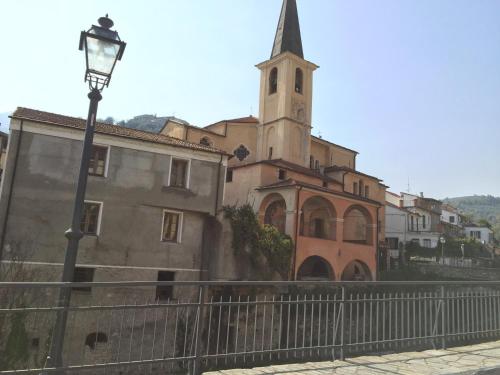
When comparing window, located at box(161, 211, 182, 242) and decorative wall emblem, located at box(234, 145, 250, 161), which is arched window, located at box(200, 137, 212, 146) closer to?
decorative wall emblem, located at box(234, 145, 250, 161)

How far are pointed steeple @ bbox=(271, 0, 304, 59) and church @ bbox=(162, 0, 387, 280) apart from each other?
0.31 ft

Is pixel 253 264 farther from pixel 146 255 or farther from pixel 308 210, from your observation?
pixel 308 210

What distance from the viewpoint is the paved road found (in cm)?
580

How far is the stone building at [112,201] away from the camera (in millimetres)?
19953

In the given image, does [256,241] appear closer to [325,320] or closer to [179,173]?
[179,173]

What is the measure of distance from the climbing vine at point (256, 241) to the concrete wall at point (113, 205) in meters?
1.49

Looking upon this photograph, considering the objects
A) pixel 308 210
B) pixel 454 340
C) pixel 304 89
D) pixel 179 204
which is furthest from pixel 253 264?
pixel 304 89

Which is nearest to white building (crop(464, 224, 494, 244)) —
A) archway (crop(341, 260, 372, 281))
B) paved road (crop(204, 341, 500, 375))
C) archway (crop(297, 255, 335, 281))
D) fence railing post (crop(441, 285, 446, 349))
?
archway (crop(341, 260, 372, 281))

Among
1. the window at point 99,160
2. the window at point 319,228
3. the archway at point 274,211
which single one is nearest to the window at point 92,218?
the window at point 99,160

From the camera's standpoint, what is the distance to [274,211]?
33.5 m

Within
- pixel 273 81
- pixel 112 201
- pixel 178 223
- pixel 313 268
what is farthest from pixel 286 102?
pixel 112 201

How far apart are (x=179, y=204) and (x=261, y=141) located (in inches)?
702

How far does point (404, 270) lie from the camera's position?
3925cm

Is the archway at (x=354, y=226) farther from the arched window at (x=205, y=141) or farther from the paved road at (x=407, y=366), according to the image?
the paved road at (x=407, y=366)
